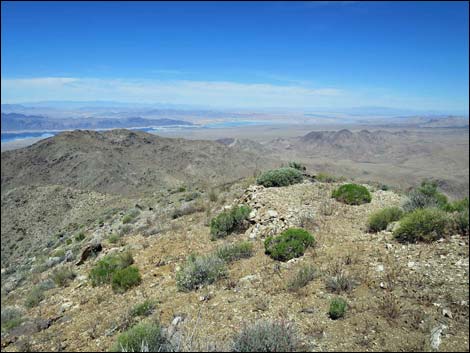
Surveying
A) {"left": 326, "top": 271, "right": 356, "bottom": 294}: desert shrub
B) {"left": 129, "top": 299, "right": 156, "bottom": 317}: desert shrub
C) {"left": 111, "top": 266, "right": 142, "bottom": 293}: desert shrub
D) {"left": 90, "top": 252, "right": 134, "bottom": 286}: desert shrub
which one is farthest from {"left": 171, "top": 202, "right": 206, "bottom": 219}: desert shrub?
{"left": 326, "top": 271, "right": 356, "bottom": 294}: desert shrub

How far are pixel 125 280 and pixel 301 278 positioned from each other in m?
4.04

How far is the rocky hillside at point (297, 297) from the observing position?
4277 mm

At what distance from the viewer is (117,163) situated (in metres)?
41.7

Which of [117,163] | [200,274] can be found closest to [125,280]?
[200,274]

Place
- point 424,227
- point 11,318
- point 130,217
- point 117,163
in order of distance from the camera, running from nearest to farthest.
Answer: point 424,227
point 11,318
point 130,217
point 117,163

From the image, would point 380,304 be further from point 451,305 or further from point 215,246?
point 215,246

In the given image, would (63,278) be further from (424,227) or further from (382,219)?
(424,227)

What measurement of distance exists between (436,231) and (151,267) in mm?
6653

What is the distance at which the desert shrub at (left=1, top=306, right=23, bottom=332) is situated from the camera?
718 cm

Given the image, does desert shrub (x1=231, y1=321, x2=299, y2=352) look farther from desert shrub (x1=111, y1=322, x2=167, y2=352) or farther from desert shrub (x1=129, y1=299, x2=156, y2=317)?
desert shrub (x1=129, y1=299, x2=156, y2=317)

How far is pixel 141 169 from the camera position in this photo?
41906mm

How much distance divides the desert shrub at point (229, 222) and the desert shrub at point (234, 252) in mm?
1552

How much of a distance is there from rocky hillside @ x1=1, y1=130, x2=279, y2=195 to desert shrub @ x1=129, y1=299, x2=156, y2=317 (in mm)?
25708

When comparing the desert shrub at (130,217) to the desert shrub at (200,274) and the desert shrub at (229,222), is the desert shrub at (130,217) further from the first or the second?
the desert shrub at (200,274)
